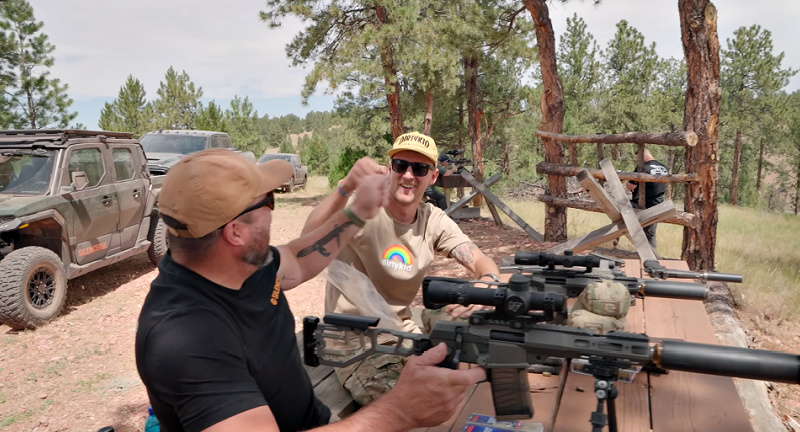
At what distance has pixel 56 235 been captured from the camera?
20.8 ft

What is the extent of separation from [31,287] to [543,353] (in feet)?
21.2

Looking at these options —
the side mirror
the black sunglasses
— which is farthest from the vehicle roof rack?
the black sunglasses

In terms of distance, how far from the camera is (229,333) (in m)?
1.58

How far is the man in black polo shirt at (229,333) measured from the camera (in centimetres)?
143

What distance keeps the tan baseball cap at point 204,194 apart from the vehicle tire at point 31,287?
5.31 metres

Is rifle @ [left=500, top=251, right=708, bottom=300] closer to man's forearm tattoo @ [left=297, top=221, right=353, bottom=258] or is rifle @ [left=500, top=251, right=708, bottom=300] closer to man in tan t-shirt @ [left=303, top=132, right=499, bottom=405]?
man in tan t-shirt @ [left=303, top=132, right=499, bottom=405]

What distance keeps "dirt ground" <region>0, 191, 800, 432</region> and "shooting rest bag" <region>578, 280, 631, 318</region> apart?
2.62m

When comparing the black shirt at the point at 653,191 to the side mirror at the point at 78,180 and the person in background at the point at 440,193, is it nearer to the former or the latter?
the person in background at the point at 440,193

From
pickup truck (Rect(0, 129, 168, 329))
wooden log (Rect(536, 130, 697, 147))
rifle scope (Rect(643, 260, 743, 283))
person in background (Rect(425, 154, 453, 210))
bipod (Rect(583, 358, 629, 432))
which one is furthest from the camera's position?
person in background (Rect(425, 154, 453, 210))

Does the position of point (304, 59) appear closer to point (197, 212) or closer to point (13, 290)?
point (13, 290)

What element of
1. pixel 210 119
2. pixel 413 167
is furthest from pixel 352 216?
pixel 210 119

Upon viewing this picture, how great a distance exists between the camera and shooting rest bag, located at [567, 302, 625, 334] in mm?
2446

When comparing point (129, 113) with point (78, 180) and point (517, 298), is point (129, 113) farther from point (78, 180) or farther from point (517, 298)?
point (517, 298)

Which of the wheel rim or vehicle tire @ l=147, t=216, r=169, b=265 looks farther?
Answer: vehicle tire @ l=147, t=216, r=169, b=265
